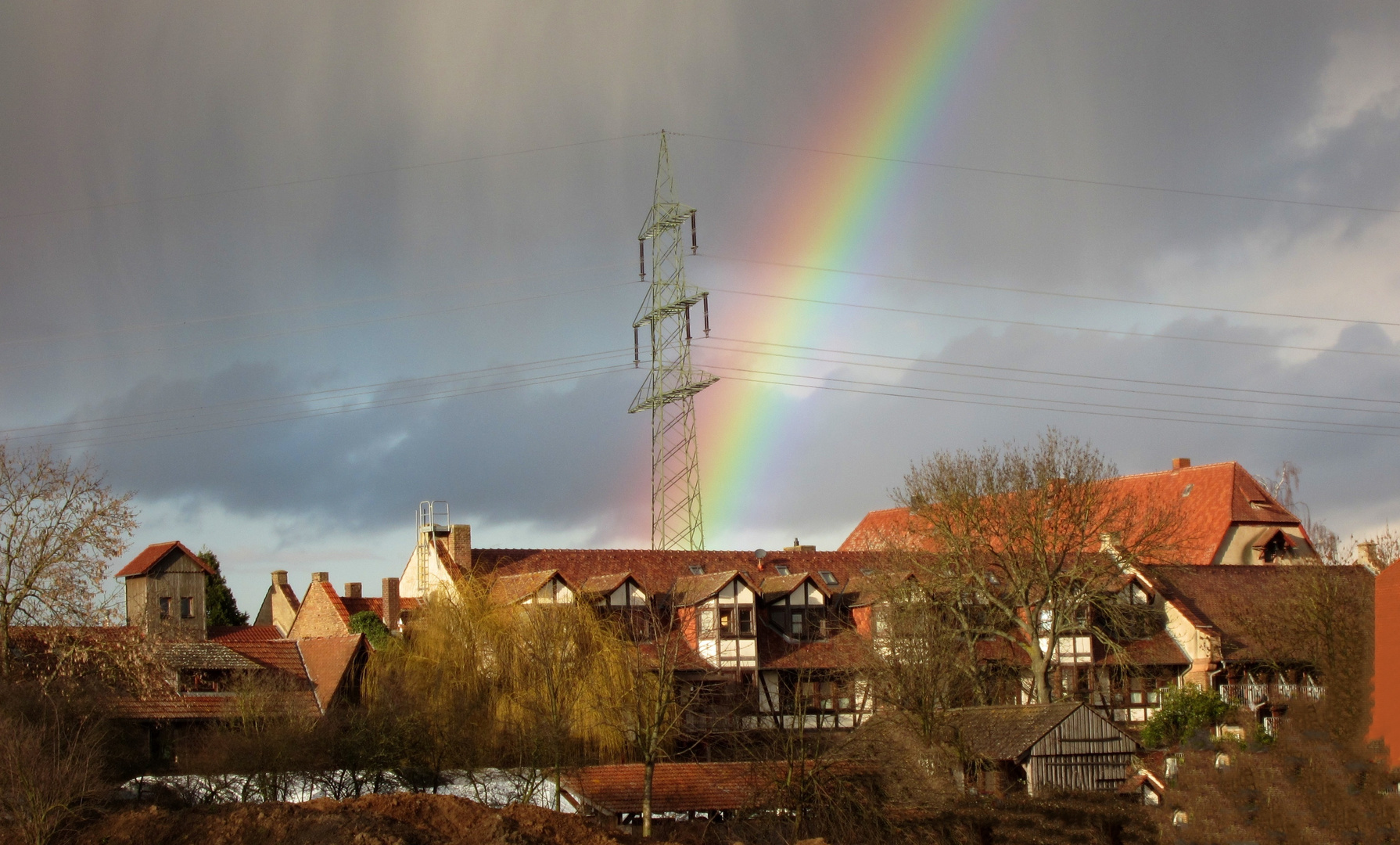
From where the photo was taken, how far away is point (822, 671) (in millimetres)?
50281

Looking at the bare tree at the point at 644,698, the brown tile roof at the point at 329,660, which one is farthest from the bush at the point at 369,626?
the bare tree at the point at 644,698

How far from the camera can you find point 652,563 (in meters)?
55.1

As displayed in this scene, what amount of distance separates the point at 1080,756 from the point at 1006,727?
2.38 metres

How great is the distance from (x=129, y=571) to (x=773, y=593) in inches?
1240

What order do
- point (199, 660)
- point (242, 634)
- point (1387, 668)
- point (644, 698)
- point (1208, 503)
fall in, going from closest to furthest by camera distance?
point (1387, 668)
point (644, 698)
point (199, 660)
point (242, 634)
point (1208, 503)

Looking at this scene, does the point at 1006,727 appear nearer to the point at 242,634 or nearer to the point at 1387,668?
the point at 1387,668

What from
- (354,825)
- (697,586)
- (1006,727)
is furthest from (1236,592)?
(354,825)

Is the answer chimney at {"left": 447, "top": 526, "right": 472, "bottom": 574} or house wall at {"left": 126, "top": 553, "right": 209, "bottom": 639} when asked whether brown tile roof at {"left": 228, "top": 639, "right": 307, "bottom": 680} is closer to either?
chimney at {"left": 447, "top": 526, "right": 472, "bottom": 574}

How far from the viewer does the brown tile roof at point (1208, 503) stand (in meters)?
63.2

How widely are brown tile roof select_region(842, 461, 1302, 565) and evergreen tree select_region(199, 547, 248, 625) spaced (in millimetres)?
35853

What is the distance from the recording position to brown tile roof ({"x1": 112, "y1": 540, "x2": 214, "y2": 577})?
60.8 meters

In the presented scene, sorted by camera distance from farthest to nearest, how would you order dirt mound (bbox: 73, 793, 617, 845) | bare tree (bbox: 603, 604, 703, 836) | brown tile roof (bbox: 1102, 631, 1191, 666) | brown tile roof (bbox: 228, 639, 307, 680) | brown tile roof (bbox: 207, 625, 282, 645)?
brown tile roof (bbox: 207, 625, 282, 645) → brown tile roof (bbox: 1102, 631, 1191, 666) → brown tile roof (bbox: 228, 639, 307, 680) → bare tree (bbox: 603, 604, 703, 836) → dirt mound (bbox: 73, 793, 617, 845)

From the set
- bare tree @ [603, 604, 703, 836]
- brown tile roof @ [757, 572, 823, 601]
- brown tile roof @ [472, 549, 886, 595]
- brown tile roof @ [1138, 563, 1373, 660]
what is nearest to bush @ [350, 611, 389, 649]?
brown tile roof @ [472, 549, 886, 595]

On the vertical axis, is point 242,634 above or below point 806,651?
above
